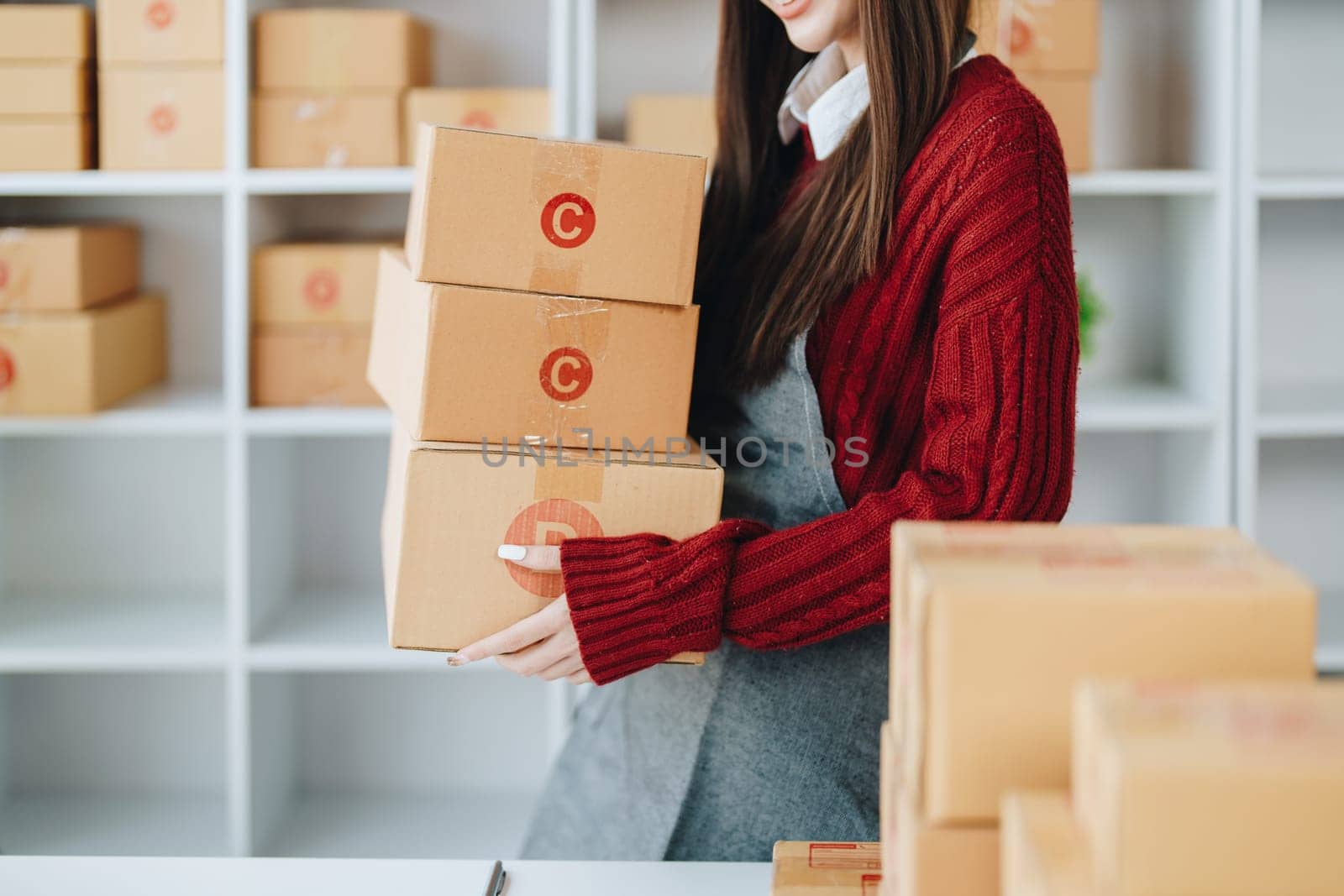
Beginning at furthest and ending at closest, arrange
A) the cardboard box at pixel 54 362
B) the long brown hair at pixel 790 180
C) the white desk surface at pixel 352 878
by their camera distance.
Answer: the cardboard box at pixel 54 362 < the long brown hair at pixel 790 180 < the white desk surface at pixel 352 878

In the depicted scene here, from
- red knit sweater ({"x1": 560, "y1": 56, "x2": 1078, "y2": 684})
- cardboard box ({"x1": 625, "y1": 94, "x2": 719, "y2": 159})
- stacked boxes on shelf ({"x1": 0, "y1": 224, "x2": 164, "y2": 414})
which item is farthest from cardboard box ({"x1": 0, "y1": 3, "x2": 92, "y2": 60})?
red knit sweater ({"x1": 560, "y1": 56, "x2": 1078, "y2": 684})

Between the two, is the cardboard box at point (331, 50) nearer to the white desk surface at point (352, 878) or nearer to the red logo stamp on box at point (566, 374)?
the red logo stamp on box at point (566, 374)

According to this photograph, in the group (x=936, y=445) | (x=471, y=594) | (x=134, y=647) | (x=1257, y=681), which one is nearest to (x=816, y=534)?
(x=936, y=445)

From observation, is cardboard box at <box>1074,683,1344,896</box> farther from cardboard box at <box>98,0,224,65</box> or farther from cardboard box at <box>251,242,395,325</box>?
cardboard box at <box>98,0,224,65</box>

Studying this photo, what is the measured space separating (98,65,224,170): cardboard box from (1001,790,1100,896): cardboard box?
1.72 metres

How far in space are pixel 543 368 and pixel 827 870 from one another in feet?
1.41

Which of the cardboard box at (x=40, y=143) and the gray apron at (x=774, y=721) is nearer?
the gray apron at (x=774, y=721)

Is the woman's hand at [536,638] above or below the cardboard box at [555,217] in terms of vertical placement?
below

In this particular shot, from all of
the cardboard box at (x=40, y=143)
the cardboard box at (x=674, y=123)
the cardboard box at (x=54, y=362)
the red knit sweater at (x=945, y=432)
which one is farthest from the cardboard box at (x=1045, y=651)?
the cardboard box at (x=40, y=143)

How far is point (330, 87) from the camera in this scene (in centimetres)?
195

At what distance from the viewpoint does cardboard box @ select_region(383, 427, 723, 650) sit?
101 cm

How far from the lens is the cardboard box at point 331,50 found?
193 cm

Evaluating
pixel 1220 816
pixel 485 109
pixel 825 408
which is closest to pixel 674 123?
pixel 485 109

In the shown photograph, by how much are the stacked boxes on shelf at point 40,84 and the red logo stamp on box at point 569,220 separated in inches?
49.6
